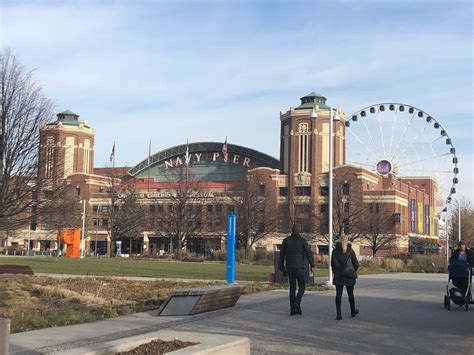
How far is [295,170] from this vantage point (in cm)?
10000

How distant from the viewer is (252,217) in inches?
2977

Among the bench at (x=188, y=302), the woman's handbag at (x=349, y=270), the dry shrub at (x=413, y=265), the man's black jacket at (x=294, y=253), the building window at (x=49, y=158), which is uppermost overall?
the building window at (x=49, y=158)

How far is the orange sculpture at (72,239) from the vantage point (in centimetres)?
6900

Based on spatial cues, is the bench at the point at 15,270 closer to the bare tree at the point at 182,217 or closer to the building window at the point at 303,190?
the bare tree at the point at 182,217

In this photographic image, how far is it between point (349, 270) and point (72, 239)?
60699 millimetres

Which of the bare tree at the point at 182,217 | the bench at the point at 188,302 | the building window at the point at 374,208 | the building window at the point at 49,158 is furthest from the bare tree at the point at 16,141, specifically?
the building window at the point at 374,208

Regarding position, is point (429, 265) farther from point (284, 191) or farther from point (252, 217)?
point (284, 191)

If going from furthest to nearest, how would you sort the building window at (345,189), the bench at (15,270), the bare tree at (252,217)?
the building window at (345,189)
the bare tree at (252,217)
the bench at (15,270)

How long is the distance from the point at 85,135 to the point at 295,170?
38.1 meters

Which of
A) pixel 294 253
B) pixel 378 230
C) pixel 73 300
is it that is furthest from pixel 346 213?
pixel 294 253

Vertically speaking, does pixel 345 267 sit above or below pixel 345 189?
below

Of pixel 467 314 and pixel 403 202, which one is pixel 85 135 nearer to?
pixel 403 202

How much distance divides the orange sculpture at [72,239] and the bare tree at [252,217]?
19167 millimetres

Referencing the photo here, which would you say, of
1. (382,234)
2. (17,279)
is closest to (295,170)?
(382,234)
